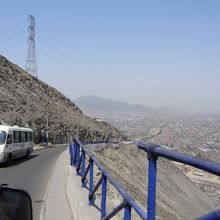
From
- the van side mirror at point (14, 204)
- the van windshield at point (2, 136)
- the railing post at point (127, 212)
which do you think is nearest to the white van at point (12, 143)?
the van windshield at point (2, 136)

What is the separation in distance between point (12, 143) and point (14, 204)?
2248 centimetres

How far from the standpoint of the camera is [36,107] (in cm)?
7262

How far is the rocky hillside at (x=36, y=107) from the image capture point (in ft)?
199

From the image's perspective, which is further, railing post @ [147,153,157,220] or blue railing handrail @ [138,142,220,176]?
railing post @ [147,153,157,220]

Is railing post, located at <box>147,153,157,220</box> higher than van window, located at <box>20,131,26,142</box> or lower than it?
lower

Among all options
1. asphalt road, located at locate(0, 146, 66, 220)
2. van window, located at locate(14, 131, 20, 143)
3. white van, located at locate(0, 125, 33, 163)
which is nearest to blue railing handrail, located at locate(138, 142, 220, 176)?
asphalt road, located at locate(0, 146, 66, 220)

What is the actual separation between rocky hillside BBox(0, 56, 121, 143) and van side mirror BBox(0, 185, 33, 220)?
47.8m

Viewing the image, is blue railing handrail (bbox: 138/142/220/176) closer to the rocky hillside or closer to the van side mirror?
the van side mirror

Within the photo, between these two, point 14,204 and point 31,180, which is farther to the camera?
point 31,180

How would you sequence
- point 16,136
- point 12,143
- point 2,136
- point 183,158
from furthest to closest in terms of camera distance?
point 16,136 < point 12,143 < point 2,136 < point 183,158

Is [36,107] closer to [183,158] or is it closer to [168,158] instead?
[168,158]

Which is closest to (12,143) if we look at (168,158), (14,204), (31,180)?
(31,180)

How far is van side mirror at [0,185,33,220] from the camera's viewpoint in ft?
11.6

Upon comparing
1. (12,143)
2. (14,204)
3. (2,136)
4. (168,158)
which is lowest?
(14,204)
